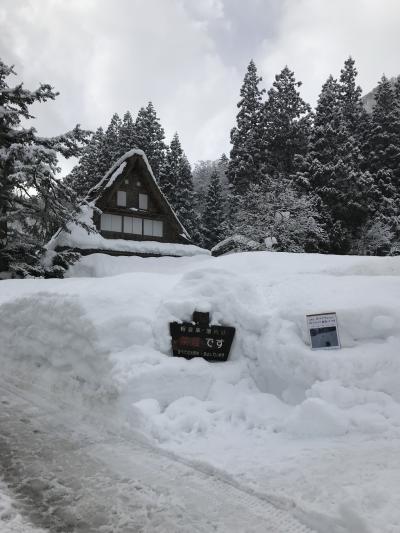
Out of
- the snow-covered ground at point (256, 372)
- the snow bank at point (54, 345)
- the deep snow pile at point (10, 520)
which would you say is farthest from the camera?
the snow bank at point (54, 345)

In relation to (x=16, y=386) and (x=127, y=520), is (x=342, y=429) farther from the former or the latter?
(x=16, y=386)

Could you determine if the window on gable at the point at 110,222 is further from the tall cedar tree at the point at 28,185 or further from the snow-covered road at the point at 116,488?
the snow-covered road at the point at 116,488

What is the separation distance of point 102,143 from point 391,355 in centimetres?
3630

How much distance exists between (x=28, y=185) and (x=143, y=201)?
32.9 ft

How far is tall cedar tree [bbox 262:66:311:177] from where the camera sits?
31812 millimetres

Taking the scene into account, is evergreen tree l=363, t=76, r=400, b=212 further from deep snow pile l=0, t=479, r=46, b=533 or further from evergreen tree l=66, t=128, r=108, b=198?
deep snow pile l=0, t=479, r=46, b=533

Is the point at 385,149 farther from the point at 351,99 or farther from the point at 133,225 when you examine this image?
the point at 133,225

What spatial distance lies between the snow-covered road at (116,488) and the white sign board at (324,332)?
94.3 inches

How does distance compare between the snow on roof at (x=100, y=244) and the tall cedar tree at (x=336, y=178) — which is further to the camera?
the tall cedar tree at (x=336, y=178)

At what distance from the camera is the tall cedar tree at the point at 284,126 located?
3181cm

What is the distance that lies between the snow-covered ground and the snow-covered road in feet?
0.65

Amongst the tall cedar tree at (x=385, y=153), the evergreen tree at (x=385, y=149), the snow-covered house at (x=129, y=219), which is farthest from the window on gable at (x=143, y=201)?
the evergreen tree at (x=385, y=149)

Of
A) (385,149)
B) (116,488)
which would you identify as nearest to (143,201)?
(385,149)

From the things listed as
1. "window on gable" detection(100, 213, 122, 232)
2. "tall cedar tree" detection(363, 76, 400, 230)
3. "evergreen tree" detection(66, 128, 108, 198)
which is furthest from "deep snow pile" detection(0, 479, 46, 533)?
"evergreen tree" detection(66, 128, 108, 198)
